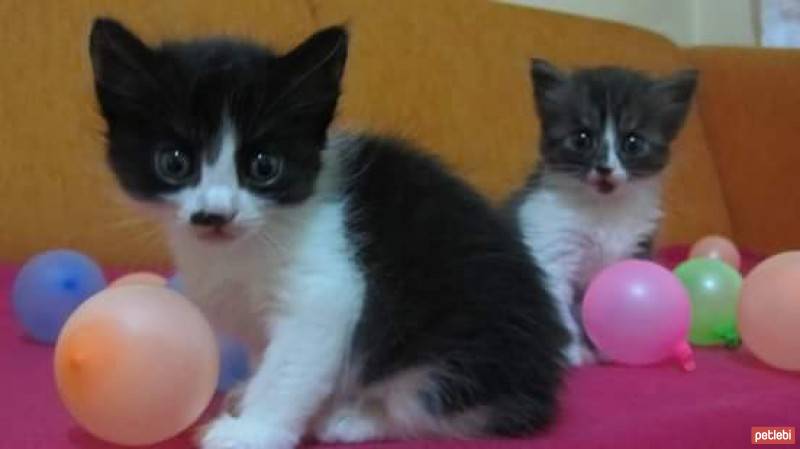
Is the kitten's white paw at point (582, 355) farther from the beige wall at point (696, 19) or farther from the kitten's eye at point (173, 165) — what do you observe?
the beige wall at point (696, 19)

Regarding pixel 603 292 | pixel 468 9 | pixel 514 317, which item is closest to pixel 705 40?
pixel 468 9

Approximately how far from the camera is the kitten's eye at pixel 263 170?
114cm

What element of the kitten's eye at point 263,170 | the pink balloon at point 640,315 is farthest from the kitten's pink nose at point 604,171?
the kitten's eye at point 263,170

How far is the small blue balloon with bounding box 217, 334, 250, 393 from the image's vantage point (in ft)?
4.72

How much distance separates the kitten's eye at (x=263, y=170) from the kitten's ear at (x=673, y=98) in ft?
3.94

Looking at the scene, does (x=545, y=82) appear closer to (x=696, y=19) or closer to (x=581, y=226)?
(x=581, y=226)

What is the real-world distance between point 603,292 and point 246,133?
0.74 m

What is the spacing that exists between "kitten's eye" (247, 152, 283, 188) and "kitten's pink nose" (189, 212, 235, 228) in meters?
0.06

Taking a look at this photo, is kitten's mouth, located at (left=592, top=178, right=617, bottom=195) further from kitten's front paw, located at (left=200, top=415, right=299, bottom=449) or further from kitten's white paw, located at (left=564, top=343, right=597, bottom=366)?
kitten's front paw, located at (left=200, top=415, right=299, bottom=449)

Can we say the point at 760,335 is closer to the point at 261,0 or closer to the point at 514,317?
the point at 514,317

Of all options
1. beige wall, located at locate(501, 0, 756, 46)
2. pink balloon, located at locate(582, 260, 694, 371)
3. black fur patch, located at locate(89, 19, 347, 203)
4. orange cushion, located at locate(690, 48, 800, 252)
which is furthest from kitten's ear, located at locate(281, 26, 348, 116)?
beige wall, located at locate(501, 0, 756, 46)

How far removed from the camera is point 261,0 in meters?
2.47

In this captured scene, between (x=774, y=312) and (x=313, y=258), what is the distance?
2.46 ft

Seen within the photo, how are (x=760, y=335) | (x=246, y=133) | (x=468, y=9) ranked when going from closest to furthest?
1. (x=246, y=133)
2. (x=760, y=335)
3. (x=468, y=9)
